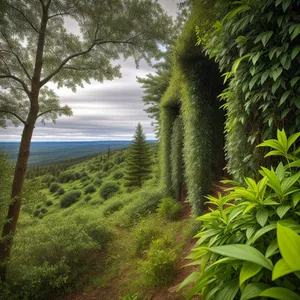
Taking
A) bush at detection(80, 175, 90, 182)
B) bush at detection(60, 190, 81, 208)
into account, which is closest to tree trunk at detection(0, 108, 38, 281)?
bush at detection(60, 190, 81, 208)

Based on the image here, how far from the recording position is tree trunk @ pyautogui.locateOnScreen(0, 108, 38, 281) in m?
5.01

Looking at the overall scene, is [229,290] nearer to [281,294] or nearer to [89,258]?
[281,294]

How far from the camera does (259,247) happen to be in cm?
108

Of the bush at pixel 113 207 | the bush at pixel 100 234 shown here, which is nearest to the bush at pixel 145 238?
the bush at pixel 100 234

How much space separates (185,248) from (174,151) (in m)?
4.01

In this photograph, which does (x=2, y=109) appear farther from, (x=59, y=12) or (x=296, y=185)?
(x=296, y=185)

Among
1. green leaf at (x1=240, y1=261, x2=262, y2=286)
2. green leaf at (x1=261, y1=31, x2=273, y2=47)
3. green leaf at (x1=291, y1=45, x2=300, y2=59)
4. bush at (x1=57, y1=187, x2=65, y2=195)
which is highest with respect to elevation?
green leaf at (x1=261, y1=31, x2=273, y2=47)

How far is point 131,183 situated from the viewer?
19.4 meters

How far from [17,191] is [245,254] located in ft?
19.4

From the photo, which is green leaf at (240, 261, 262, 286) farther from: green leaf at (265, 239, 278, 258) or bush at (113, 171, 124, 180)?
bush at (113, 171, 124, 180)

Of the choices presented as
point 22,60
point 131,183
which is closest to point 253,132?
point 22,60

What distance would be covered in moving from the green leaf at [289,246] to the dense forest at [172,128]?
16 cm

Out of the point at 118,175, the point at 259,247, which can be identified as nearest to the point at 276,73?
the point at 259,247

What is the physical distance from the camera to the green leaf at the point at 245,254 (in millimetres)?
760
